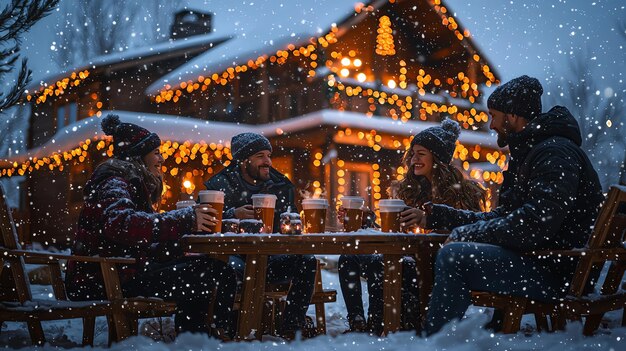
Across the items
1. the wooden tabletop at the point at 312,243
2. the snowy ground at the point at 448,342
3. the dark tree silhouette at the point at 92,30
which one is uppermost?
the dark tree silhouette at the point at 92,30

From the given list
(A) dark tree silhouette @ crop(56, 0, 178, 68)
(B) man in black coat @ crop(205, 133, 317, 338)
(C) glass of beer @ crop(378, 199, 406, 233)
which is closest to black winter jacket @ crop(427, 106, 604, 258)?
(C) glass of beer @ crop(378, 199, 406, 233)

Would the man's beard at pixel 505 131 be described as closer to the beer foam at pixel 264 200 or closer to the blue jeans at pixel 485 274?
the blue jeans at pixel 485 274

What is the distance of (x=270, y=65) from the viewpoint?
54.3 feet

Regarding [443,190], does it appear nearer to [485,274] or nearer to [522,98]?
[522,98]

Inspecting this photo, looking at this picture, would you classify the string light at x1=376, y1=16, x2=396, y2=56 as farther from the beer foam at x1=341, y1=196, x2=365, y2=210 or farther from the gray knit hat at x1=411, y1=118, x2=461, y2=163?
the beer foam at x1=341, y1=196, x2=365, y2=210

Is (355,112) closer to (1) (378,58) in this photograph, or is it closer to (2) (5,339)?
(1) (378,58)

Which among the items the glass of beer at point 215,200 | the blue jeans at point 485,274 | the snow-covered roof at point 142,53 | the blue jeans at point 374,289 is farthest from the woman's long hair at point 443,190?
the snow-covered roof at point 142,53

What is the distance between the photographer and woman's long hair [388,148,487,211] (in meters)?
4.90

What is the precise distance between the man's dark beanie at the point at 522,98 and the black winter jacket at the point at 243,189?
2166 millimetres

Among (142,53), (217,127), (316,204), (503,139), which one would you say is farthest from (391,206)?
(142,53)

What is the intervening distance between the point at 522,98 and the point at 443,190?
134cm

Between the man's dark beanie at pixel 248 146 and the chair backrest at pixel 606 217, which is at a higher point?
Result: the man's dark beanie at pixel 248 146

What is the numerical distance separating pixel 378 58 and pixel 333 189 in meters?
4.11

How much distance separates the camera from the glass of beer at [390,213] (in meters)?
3.72
